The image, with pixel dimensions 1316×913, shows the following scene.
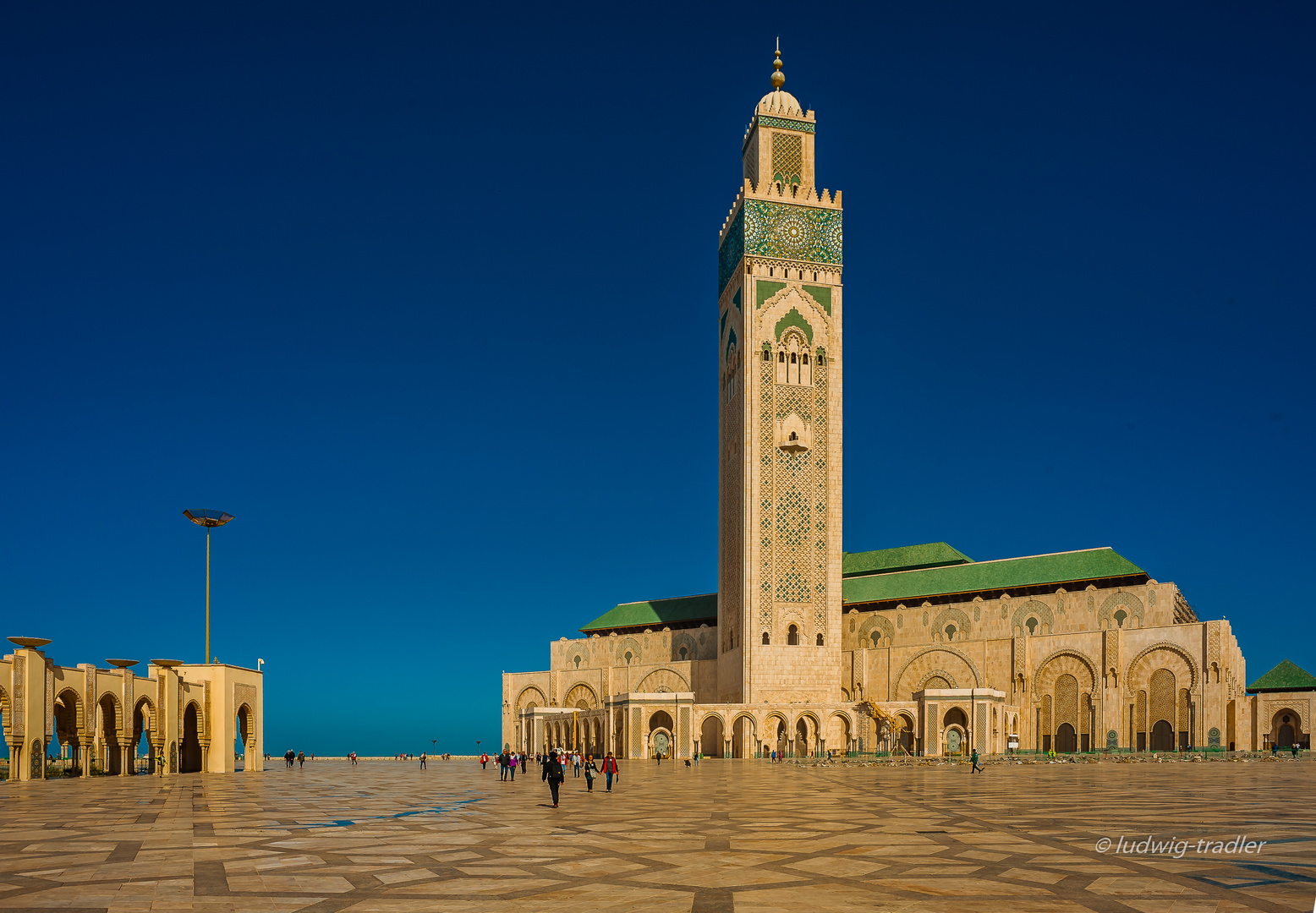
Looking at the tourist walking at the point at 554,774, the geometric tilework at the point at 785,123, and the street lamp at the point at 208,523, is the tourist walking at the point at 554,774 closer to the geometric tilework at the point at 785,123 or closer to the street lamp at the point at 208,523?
the street lamp at the point at 208,523

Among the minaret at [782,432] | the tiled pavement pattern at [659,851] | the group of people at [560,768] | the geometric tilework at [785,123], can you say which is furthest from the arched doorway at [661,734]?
the tiled pavement pattern at [659,851]

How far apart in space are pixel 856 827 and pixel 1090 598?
4297 cm

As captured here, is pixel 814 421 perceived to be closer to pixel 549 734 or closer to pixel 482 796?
pixel 549 734

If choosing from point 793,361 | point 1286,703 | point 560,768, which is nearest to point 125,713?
point 560,768

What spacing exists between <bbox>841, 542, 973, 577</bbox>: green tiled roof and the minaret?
6.92 meters

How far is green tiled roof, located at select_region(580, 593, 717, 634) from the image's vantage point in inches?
2532

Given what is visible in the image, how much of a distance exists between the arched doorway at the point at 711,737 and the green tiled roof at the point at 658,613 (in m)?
8.18

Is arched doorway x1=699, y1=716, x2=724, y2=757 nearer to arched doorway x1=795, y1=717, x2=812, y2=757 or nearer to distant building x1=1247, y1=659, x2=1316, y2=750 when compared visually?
arched doorway x1=795, y1=717, x2=812, y2=757

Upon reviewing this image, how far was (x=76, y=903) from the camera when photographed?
8.18 m

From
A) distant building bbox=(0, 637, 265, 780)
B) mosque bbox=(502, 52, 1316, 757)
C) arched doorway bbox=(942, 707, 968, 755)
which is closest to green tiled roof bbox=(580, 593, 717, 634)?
mosque bbox=(502, 52, 1316, 757)

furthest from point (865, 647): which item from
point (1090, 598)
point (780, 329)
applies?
point (780, 329)

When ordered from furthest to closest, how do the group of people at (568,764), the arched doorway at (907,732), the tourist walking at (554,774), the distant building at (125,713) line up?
the arched doorway at (907,732) < the distant building at (125,713) < the group of people at (568,764) < the tourist walking at (554,774)

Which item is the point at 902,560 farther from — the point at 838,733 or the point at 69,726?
the point at 69,726

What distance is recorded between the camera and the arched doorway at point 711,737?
5372 cm
